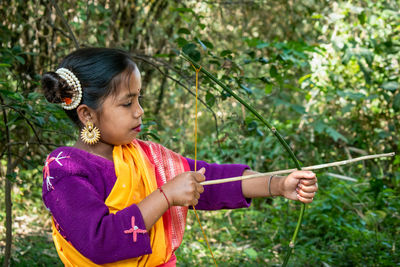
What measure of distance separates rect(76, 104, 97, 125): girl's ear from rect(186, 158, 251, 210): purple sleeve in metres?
0.60

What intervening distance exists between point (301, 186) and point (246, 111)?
5.77ft

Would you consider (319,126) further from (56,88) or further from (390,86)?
(56,88)

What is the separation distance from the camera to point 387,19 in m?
4.38

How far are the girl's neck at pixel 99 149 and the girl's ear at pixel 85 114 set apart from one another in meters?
0.10

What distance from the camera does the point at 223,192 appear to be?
2.04m

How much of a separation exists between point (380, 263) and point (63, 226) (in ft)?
7.69

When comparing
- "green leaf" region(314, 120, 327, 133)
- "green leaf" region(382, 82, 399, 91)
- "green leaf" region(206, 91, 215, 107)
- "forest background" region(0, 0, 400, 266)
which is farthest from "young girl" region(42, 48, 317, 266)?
"green leaf" region(314, 120, 327, 133)

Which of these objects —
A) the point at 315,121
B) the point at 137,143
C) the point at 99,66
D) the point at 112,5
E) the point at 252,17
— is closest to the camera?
the point at 99,66

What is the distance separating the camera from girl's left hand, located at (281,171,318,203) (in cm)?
176

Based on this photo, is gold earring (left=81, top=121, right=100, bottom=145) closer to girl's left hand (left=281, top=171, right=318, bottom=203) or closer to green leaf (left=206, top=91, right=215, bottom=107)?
girl's left hand (left=281, top=171, right=318, bottom=203)

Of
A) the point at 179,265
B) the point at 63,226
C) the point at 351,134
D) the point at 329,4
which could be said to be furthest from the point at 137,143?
the point at 351,134

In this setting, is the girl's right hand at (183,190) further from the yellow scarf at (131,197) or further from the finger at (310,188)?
the finger at (310,188)

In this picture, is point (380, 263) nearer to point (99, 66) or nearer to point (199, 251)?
point (199, 251)

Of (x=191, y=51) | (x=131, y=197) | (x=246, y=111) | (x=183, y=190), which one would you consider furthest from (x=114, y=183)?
(x=246, y=111)
